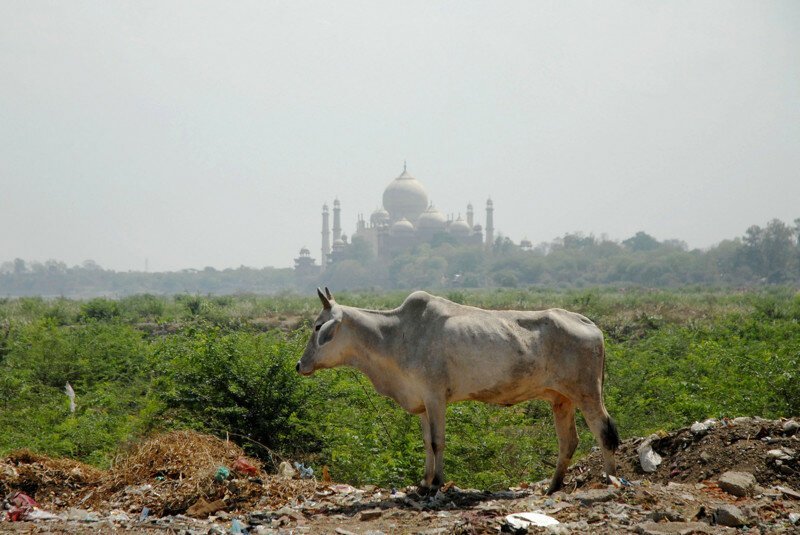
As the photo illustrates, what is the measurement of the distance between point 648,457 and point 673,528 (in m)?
2.52

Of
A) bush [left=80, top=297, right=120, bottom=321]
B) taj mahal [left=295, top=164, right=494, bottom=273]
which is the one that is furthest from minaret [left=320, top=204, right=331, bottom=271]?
bush [left=80, top=297, right=120, bottom=321]

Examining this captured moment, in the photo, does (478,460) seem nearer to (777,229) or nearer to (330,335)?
(330,335)

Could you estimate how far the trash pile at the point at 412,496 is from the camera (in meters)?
6.46

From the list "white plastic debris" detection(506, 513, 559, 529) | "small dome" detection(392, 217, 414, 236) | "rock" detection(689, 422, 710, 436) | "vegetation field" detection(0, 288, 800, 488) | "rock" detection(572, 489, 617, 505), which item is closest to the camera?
"white plastic debris" detection(506, 513, 559, 529)

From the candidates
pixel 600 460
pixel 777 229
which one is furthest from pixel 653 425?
pixel 777 229

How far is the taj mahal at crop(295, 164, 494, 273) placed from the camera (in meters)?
137

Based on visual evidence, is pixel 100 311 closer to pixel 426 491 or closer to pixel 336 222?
pixel 426 491

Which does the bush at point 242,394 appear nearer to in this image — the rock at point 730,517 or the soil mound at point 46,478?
the soil mound at point 46,478

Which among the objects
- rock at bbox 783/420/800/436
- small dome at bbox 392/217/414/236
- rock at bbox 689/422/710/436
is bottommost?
rock at bbox 689/422/710/436

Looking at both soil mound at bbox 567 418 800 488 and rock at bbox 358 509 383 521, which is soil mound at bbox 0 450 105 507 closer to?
rock at bbox 358 509 383 521

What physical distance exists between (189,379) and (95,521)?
4.87m

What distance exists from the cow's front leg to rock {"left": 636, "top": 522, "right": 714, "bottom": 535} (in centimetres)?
183

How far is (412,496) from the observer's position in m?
7.49

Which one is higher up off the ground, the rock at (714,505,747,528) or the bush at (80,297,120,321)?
the bush at (80,297,120,321)
